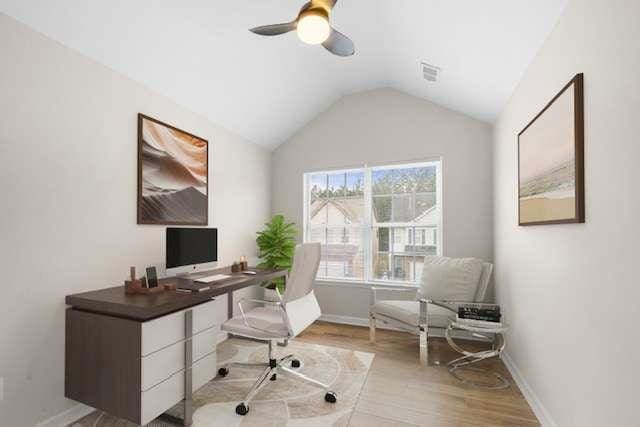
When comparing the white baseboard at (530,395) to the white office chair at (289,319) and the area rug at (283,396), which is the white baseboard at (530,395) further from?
the white office chair at (289,319)

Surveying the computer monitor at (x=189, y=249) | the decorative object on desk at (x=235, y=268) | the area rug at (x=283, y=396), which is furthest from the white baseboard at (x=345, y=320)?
the computer monitor at (x=189, y=249)

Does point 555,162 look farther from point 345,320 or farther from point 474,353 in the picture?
point 345,320

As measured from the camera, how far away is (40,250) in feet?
6.09

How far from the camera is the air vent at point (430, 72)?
2875 millimetres

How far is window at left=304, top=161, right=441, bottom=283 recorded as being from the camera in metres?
3.83

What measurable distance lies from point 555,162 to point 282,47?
8.09 ft

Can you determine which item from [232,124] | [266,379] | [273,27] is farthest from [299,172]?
[266,379]

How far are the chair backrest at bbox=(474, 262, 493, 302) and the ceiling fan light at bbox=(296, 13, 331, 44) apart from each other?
2707 mm

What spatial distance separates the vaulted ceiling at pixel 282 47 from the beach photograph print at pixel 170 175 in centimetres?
38

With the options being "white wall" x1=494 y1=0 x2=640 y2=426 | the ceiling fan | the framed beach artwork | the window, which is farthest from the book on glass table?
the ceiling fan

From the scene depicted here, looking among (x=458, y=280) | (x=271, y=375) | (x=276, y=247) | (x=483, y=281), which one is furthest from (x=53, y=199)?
(x=483, y=281)

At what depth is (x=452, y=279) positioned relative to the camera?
3102mm

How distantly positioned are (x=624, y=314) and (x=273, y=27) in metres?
2.34

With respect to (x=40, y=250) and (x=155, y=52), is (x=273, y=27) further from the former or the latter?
(x=40, y=250)
